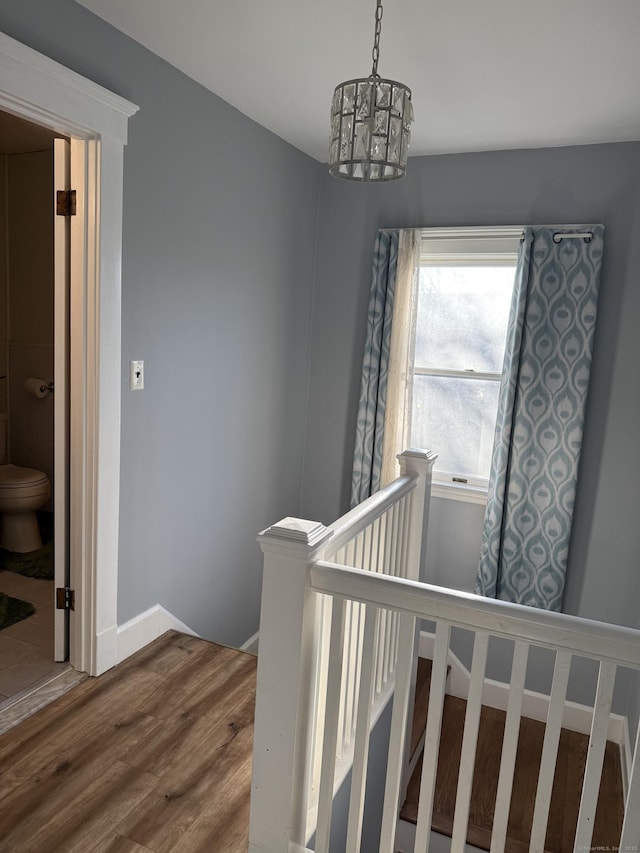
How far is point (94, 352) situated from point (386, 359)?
181cm

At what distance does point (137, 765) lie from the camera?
207 cm

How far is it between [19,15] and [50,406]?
9.62ft

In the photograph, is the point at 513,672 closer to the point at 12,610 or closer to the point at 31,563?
the point at 12,610

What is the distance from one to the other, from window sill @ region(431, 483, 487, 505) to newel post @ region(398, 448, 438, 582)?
0.82 meters

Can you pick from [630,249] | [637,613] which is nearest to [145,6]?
[630,249]

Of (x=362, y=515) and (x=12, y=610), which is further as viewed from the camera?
(x=12, y=610)

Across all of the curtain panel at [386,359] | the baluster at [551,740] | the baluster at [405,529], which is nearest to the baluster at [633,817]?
the baluster at [551,740]

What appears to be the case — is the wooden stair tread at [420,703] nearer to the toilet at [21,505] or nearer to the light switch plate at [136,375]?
the light switch plate at [136,375]

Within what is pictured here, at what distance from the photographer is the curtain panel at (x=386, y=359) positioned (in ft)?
11.7

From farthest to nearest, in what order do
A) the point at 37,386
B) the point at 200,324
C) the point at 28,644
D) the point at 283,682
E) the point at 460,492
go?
the point at 37,386 → the point at 460,492 → the point at 200,324 → the point at 28,644 → the point at 283,682


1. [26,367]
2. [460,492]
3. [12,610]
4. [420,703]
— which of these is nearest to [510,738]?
[420,703]

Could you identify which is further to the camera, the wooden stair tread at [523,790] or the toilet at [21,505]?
the toilet at [21,505]

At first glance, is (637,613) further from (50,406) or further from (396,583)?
(50,406)

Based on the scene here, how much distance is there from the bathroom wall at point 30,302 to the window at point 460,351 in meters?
2.53
